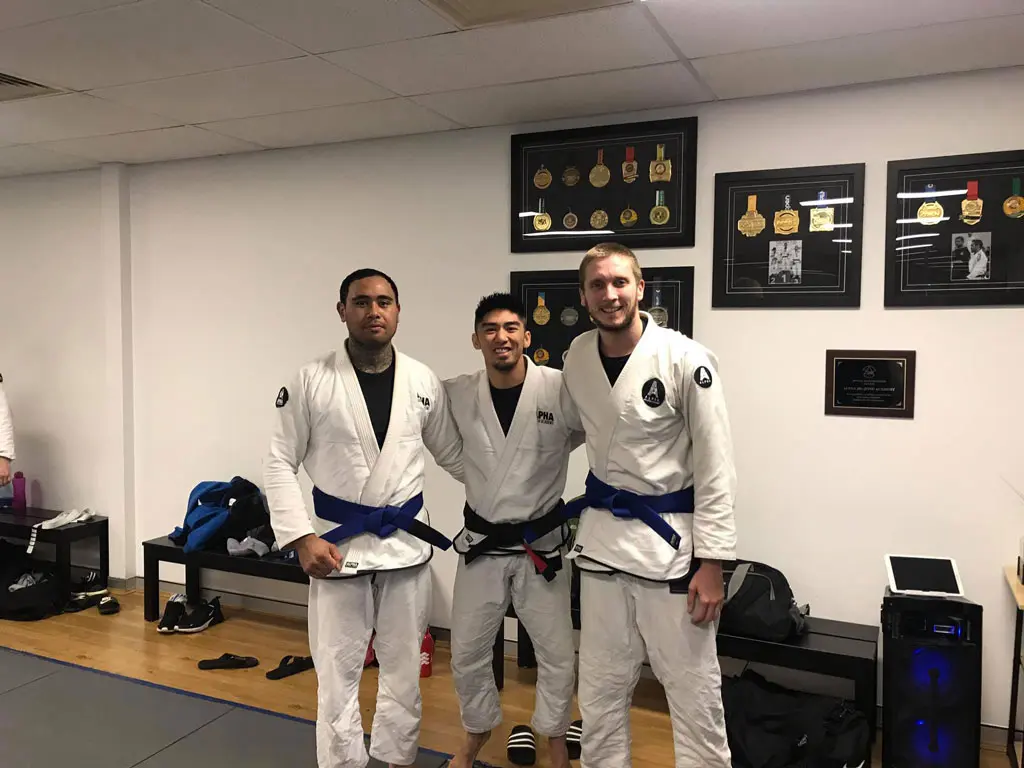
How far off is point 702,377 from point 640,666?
2.59 ft

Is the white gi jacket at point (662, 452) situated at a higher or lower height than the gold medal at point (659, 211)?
lower

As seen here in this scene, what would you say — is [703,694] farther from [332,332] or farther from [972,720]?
[332,332]

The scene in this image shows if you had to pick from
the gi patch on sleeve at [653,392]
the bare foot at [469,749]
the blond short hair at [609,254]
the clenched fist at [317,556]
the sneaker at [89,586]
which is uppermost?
the blond short hair at [609,254]

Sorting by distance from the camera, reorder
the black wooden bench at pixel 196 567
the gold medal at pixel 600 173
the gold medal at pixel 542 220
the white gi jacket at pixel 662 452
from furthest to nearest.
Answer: the black wooden bench at pixel 196 567, the gold medal at pixel 542 220, the gold medal at pixel 600 173, the white gi jacket at pixel 662 452

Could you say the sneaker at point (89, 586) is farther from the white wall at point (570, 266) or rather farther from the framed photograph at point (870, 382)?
the framed photograph at point (870, 382)

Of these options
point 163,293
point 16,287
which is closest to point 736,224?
point 163,293

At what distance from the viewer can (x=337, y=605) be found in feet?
7.32

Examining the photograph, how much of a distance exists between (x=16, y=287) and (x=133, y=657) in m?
2.39

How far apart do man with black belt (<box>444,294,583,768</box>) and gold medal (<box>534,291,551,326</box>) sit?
0.91 metres

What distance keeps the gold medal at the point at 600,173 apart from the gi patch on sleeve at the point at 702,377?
54.3 inches

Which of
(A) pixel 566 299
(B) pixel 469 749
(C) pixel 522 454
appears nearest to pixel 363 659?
(B) pixel 469 749

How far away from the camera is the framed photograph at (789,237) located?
2809mm

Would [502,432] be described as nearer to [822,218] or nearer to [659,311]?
[659,311]

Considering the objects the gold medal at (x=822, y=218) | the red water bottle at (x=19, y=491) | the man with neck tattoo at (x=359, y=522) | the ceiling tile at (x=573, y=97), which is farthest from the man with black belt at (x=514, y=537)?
the red water bottle at (x=19, y=491)
